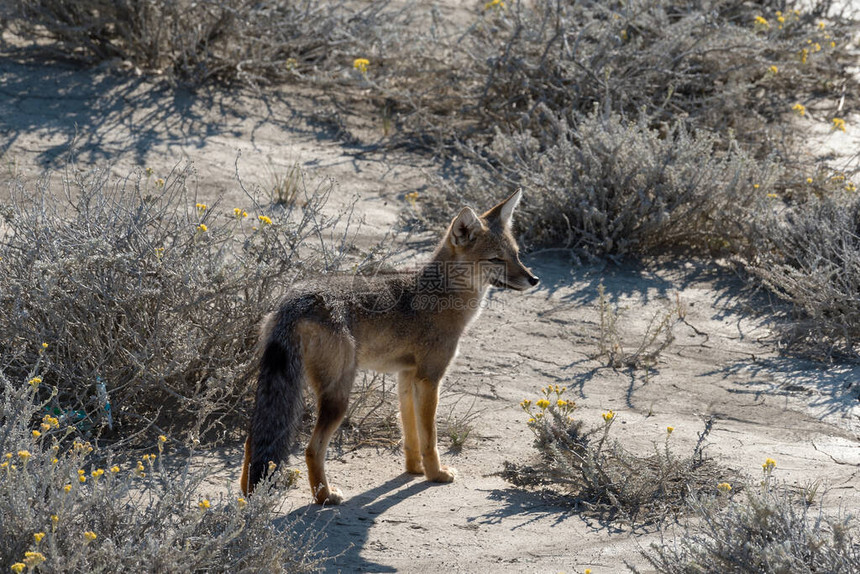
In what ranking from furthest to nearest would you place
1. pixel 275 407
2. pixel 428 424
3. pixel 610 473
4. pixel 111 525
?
1. pixel 428 424
2. pixel 610 473
3. pixel 275 407
4. pixel 111 525

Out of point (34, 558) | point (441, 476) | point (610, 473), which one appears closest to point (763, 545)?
point (610, 473)

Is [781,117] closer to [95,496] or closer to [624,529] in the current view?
[624,529]

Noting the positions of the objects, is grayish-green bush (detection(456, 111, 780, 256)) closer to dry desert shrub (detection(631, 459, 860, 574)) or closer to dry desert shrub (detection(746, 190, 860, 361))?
dry desert shrub (detection(746, 190, 860, 361))

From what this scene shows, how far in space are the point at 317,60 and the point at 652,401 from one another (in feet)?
20.1

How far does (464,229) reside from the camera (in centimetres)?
579

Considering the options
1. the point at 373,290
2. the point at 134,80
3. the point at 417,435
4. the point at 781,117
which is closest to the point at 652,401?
the point at 417,435

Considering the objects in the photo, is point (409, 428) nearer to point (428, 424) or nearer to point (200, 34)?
point (428, 424)

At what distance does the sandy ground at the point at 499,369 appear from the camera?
4.82 m

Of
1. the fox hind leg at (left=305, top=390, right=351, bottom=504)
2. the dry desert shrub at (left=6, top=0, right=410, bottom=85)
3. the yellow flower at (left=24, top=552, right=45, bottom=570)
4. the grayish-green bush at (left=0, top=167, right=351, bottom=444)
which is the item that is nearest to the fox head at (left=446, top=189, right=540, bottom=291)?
the grayish-green bush at (left=0, top=167, right=351, bottom=444)

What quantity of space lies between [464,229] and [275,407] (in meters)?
1.77

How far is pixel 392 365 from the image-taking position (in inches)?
216

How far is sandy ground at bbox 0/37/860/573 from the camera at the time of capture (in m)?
4.82

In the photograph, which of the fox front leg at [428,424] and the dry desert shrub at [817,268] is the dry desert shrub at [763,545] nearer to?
the fox front leg at [428,424]

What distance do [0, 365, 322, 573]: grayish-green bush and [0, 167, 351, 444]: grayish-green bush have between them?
104cm
